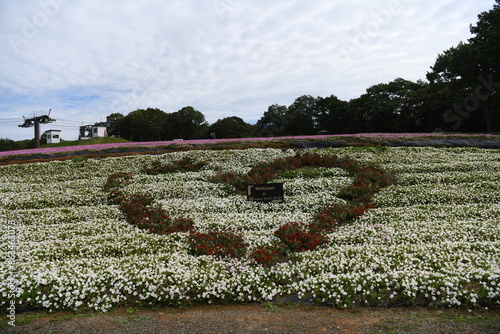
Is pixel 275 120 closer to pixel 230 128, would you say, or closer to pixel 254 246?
pixel 230 128

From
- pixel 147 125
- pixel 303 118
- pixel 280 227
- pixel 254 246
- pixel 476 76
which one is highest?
pixel 476 76

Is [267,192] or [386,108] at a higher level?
[386,108]

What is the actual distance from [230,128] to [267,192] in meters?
85.3

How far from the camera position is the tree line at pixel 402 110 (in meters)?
43.8

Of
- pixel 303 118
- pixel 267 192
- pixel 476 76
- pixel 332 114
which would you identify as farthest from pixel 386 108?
pixel 267 192

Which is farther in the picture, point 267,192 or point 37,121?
point 37,121

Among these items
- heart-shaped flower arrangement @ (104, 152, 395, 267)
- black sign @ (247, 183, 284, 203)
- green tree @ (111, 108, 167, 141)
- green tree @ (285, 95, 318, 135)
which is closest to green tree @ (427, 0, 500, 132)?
green tree @ (285, 95, 318, 135)

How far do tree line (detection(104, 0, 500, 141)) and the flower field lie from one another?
29.7 meters

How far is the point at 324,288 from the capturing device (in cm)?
784

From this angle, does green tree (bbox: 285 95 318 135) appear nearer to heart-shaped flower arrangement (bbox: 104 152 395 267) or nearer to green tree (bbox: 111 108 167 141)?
green tree (bbox: 111 108 167 141)

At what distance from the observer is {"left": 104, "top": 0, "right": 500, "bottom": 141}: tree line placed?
144 ft

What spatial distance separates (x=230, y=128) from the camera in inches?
3964

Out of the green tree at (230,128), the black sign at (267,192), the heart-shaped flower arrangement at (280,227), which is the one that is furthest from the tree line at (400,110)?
the black sign at (267,192)

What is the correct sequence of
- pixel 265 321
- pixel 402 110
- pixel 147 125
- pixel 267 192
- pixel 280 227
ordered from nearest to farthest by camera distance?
pixel 265 321
pixel 280 227
pixel 267 192
pixel 402 110
pixel 147 125
